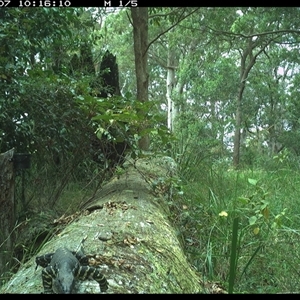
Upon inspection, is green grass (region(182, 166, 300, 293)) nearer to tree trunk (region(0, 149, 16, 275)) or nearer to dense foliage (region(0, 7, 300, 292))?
dense foliage (region(0, 7, 300, 292))

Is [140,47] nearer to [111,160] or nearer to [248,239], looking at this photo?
[111,160]

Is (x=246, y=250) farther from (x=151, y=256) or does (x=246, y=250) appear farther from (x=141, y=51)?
(x=141, y=51)

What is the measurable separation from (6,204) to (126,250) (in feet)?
6.31

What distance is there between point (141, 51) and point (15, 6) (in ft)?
11.5

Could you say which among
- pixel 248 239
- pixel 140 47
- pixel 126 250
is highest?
→ pixel 140 47

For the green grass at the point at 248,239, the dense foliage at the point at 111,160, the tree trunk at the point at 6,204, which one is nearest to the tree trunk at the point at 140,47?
the dense foliage at the point at 111,160

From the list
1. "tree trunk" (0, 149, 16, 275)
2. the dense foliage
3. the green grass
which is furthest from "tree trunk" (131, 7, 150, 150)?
"tree trunk" (0, 149, 16, 275)

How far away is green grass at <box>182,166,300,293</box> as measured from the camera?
2.92m

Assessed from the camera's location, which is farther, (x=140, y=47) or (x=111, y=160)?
(x=140, y=47)

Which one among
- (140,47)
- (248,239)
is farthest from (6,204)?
(140,47)

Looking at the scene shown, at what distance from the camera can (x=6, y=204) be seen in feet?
12.4

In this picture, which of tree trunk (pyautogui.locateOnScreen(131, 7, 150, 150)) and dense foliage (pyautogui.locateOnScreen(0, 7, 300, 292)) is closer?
dense foliage (pyautogui.locateOnScreen(0, 7, 300, 292))

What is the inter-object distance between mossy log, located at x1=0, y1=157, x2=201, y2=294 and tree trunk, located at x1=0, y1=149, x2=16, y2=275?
714 mm

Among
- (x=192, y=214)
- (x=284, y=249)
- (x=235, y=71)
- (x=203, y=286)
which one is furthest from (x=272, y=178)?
(x=235, y=71)
